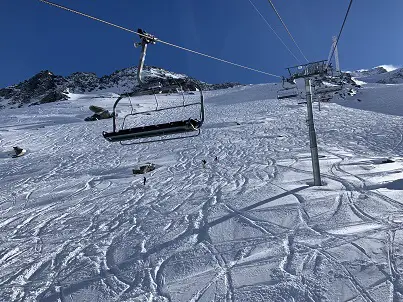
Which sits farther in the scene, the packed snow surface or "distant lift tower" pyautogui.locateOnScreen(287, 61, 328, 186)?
"distant lift tower" pyautogui.locateOnScreen(287, 61, 328, 186)

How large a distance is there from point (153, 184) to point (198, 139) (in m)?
9.82

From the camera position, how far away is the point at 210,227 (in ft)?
24.1

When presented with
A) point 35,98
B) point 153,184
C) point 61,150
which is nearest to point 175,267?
point 153,184

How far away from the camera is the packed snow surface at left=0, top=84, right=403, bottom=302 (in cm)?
509

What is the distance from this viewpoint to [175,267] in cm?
577

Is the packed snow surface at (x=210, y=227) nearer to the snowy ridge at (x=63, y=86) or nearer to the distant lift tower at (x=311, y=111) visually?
the distant lift tower at (x=311, y=111)

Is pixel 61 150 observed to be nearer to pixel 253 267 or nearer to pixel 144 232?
pixel 144 232

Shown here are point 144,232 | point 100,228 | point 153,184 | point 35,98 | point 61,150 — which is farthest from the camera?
point 35,98

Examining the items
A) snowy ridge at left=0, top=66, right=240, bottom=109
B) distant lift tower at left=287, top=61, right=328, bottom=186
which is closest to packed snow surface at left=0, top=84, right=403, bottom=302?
distant lift tower at left=287, top=61, right=328, bottom=186

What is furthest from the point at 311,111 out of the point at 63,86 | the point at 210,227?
the point at 63,86

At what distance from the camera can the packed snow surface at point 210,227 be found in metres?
5.09

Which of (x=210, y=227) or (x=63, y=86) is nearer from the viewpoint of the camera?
(x=210, y=227)

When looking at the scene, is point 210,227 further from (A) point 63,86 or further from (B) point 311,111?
(A) point 63,86

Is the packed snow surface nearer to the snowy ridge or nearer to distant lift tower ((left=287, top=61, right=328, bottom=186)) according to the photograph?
distant lift tower ((left=287, top=61, right=328, bottom=186))
